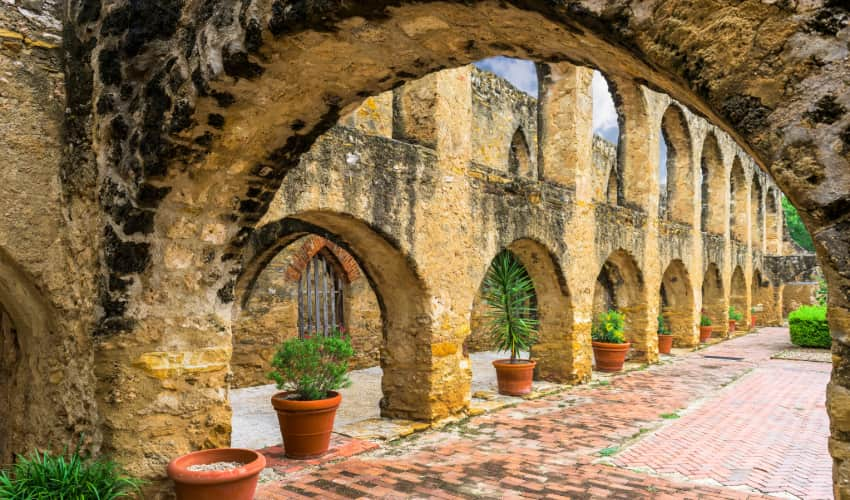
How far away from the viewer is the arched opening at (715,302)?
15.9 m

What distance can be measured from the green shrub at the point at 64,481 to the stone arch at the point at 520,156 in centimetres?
1268

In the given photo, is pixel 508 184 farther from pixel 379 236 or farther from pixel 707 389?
pixel 707 389

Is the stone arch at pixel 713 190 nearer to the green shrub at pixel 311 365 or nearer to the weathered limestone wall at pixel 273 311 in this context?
the weathered limestone wall at pixel 273 311

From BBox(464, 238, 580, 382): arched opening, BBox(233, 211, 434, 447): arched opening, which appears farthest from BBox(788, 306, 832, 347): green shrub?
BBox(233, 211, 434, 447): arched opening

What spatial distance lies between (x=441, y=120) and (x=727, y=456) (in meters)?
4.38

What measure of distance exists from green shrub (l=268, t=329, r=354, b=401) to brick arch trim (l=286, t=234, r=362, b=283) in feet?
12.4

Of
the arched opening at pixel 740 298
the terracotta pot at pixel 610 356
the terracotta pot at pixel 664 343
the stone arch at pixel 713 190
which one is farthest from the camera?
the arched opening at pixel 740 298

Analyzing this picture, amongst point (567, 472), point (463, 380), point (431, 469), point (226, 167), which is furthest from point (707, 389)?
point (226, 167)

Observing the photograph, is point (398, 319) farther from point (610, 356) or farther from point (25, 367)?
point (610, 356)

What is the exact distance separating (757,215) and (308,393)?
802 inches

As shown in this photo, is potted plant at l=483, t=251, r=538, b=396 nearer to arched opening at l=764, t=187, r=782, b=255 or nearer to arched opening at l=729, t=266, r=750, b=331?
arched opening at l=729, t=266, r=750, b=331

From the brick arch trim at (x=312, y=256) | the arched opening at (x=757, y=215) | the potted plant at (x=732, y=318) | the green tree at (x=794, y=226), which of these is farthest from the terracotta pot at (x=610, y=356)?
the green tree at (x=794, y=226)

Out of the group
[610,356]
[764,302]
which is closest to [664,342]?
[610,356]

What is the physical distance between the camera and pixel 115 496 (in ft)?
10.6
